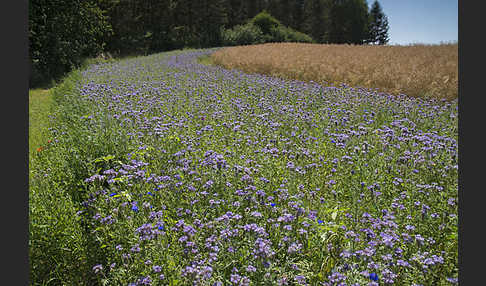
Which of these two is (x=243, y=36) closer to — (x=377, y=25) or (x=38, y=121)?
(x=377, y=25)

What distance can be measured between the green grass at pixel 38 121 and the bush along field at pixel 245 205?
2.66ft

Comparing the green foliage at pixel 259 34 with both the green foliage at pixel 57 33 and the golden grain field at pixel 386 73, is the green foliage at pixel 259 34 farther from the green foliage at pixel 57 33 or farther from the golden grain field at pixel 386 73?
the golden grain field at pixel 386 73

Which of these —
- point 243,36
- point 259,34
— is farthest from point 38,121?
point 259,34

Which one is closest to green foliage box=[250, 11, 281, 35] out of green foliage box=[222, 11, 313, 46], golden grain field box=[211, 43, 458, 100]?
green foliage box=[222, 11, 313, 46]

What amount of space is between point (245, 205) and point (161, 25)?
40.5 meters

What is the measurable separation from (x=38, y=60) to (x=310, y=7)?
50.9m

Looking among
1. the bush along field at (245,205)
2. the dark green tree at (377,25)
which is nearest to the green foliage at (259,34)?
the dark green tree at (377,25)

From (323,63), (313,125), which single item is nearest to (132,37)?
(323,63)

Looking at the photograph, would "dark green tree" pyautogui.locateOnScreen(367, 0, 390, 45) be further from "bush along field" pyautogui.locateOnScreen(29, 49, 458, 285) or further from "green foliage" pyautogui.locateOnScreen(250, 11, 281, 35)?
"bush along field" pyautogui.locateOnScreen(29, 49, 458, 285)

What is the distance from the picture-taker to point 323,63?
43.3ft

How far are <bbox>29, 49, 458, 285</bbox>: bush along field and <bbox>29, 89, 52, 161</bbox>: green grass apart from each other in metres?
0.81

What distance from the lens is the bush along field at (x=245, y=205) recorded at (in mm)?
2619

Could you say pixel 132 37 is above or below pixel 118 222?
above
